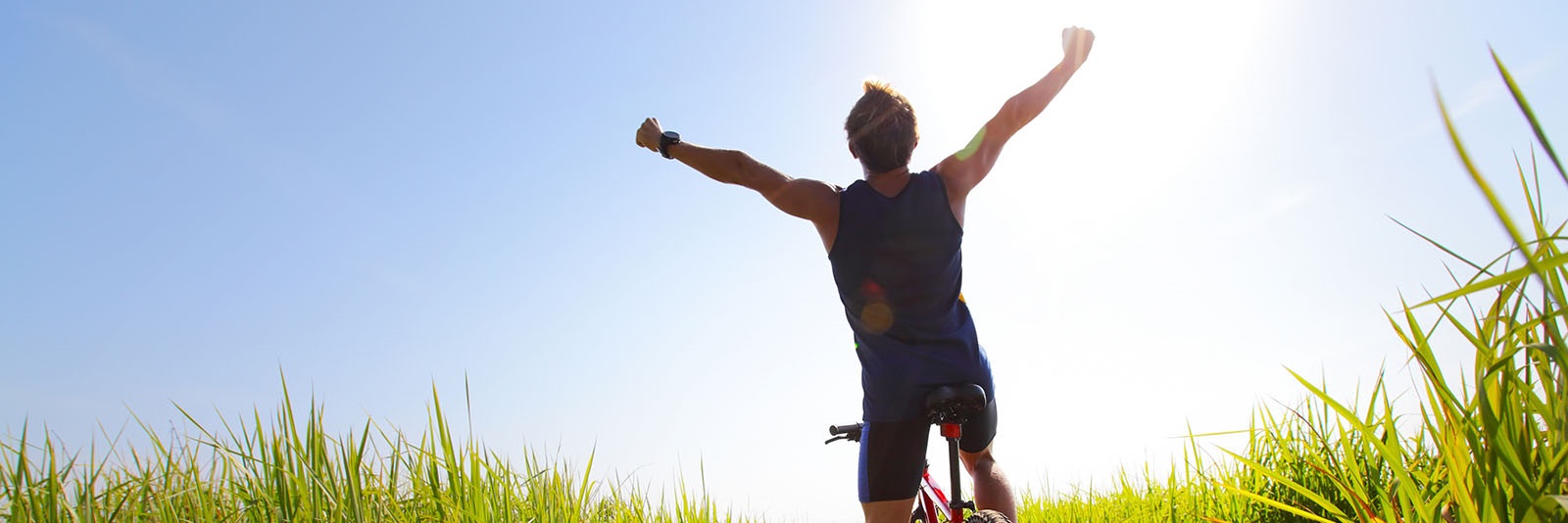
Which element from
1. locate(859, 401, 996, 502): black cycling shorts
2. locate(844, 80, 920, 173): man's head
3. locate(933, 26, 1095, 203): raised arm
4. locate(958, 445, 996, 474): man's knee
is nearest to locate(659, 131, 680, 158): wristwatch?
locate(844, 80, 920, 173): man's head

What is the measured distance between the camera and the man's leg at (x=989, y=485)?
3.99 m

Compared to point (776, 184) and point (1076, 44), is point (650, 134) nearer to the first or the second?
point (776, 184)

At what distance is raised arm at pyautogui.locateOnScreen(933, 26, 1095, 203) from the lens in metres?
4.05

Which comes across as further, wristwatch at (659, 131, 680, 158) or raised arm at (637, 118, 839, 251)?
wristwatch at (659, 131, 680, 158)

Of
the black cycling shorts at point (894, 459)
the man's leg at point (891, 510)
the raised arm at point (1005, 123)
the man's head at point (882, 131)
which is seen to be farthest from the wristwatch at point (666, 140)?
the man's leg at point (891, 510)

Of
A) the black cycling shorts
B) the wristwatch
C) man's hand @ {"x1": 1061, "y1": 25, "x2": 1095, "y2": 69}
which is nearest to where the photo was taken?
the black cycling shorts

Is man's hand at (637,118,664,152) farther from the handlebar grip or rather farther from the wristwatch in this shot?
the handlebar grip

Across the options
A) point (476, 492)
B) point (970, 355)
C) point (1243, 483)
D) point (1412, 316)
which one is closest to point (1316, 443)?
point (1243, 483)

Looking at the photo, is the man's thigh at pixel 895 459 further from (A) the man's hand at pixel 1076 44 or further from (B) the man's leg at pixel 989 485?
(A) the man's hand at pixel 1076 44

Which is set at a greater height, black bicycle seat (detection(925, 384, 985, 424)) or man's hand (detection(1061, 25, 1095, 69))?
man's hand (detection(1061, 25, 1095, 69))

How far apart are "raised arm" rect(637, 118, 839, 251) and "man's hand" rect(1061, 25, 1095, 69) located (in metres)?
1.70

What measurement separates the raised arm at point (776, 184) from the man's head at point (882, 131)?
27 centimetres

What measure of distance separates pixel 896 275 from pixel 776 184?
2.24ft

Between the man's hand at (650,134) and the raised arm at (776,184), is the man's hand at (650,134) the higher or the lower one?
the higher one
